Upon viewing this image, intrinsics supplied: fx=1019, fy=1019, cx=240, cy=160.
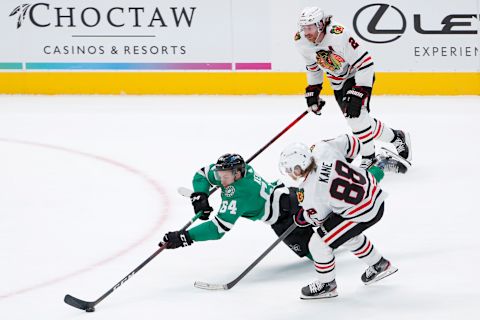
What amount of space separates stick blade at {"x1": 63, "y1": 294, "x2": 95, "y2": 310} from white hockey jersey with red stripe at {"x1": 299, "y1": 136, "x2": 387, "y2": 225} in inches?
41.2

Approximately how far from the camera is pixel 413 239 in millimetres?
5461

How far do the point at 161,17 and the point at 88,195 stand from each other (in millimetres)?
3623

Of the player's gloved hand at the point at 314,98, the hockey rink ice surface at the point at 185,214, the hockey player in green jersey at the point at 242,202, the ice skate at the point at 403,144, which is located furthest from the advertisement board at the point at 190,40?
the hockey player in green jersey at the point at 242,202

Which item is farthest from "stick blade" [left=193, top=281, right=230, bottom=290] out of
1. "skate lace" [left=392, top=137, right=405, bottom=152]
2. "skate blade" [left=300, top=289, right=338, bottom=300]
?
"skate lace" [left=392, top=137, right=405, bottom=152]

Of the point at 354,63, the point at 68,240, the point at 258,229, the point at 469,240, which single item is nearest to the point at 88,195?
the point at 68,240

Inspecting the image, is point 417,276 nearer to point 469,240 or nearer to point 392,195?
point 469,240

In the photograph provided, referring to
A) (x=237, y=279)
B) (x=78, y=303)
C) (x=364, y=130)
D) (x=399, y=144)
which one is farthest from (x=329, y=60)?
(x=78, y=303)

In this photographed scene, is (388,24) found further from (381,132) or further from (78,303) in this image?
(78,303)

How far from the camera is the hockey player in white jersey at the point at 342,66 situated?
6141 millimetres

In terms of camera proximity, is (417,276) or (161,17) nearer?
(417,276)

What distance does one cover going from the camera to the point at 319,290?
4.52m

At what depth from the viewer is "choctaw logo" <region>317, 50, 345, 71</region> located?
246 inches

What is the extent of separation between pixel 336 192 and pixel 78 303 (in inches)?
49.4

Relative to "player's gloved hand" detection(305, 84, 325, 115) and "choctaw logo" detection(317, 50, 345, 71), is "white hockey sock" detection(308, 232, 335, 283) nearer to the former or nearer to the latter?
"choctaw logo" detection(317, 50, 345, 71)
